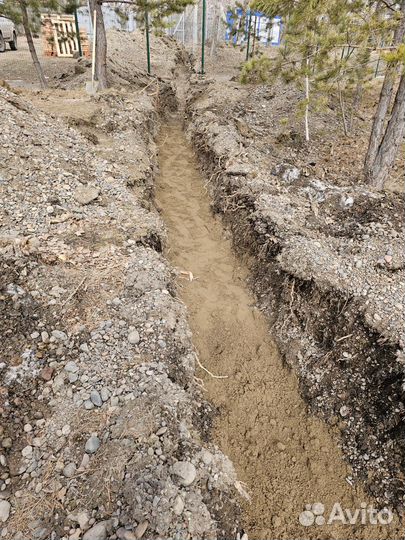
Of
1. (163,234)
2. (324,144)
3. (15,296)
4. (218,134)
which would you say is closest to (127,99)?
(218,134)

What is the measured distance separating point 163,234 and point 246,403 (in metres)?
2.50

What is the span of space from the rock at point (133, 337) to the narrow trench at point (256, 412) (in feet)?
3.03

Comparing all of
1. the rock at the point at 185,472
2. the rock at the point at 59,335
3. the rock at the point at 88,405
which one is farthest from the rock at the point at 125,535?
the rock at the point at 59,335

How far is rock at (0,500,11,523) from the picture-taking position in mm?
2248

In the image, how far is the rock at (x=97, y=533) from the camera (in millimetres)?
2121

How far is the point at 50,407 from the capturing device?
110 inches

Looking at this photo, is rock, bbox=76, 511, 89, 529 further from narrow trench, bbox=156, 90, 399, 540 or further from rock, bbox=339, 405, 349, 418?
rock, bbox=339, 405, 349, 418

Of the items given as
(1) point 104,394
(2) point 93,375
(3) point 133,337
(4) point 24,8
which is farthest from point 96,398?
(4) point 24,8

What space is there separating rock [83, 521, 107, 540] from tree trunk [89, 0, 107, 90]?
9.70 m

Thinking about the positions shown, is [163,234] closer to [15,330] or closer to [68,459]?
[15,330]

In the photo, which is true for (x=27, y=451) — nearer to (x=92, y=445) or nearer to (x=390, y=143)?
(x=92, y=445)

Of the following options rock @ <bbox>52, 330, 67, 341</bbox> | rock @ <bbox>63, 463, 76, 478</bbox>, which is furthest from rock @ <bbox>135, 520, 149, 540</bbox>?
rock @ <bbox>52, 330, 67, 341</bbox>

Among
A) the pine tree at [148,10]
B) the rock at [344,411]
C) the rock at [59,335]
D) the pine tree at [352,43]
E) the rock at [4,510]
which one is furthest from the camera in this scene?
the pine tree at [148,10]

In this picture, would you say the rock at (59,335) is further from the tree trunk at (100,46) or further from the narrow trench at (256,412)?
the tree trunk at (100,46)
